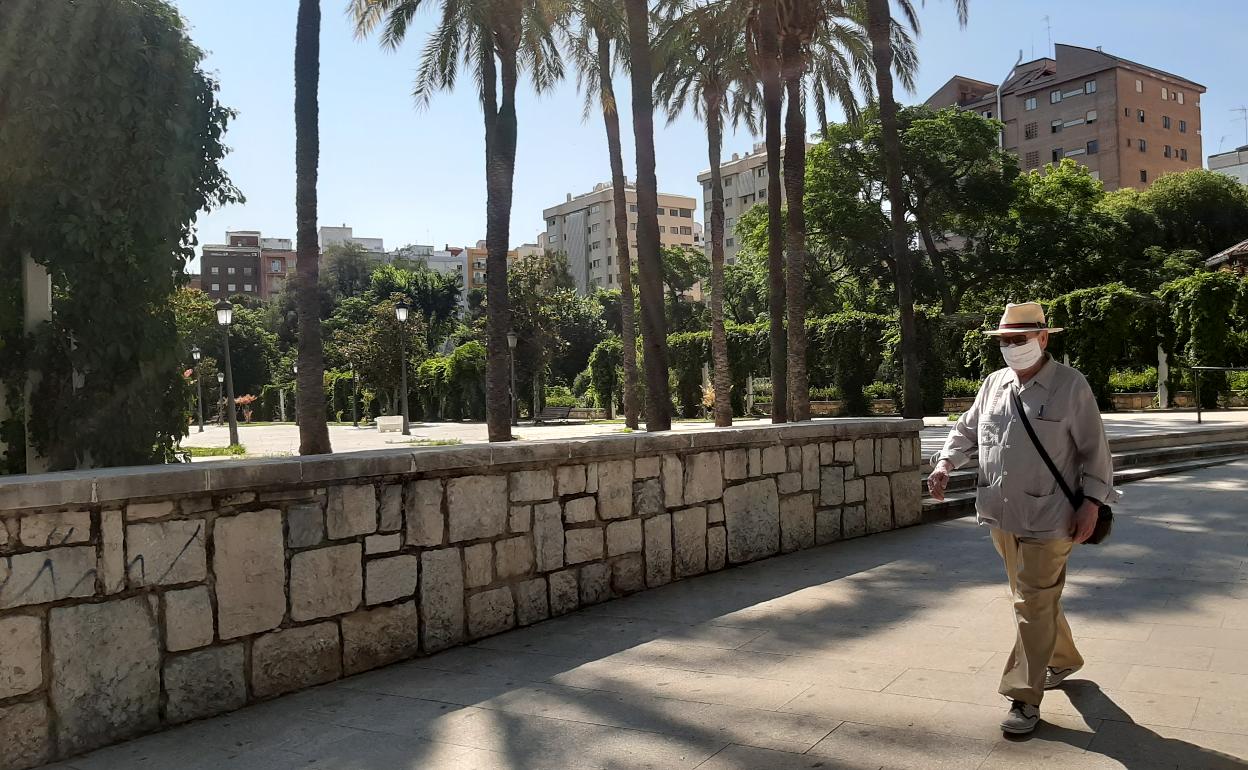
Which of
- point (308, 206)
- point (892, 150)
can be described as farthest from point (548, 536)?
point (892, 150)

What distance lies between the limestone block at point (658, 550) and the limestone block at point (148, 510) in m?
3.17

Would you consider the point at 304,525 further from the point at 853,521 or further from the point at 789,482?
the point at 853,521

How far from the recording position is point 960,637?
4.95 meters

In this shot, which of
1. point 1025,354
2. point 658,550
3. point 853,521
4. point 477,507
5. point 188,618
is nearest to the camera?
point 1025,354

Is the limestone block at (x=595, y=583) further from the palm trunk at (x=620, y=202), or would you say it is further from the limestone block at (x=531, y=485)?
the palm trunk at (x=620, y=202)

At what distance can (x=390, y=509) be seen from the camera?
4938 millimetres

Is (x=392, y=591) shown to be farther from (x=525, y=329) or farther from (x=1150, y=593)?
(x=525, y=329)

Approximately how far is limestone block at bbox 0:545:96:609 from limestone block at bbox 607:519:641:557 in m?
3.11

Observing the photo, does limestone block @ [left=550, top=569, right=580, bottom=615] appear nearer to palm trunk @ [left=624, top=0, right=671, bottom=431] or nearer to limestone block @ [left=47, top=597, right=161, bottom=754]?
limestone block @ [left=47, top=597, right=161, bottom=754]

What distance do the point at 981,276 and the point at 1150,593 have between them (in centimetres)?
3925

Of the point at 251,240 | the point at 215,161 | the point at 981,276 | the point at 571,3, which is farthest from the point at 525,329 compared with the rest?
the point at 251,240

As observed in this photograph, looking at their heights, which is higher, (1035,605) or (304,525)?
(304,525)

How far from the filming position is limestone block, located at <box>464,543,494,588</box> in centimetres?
532

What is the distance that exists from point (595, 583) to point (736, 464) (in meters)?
1.60
